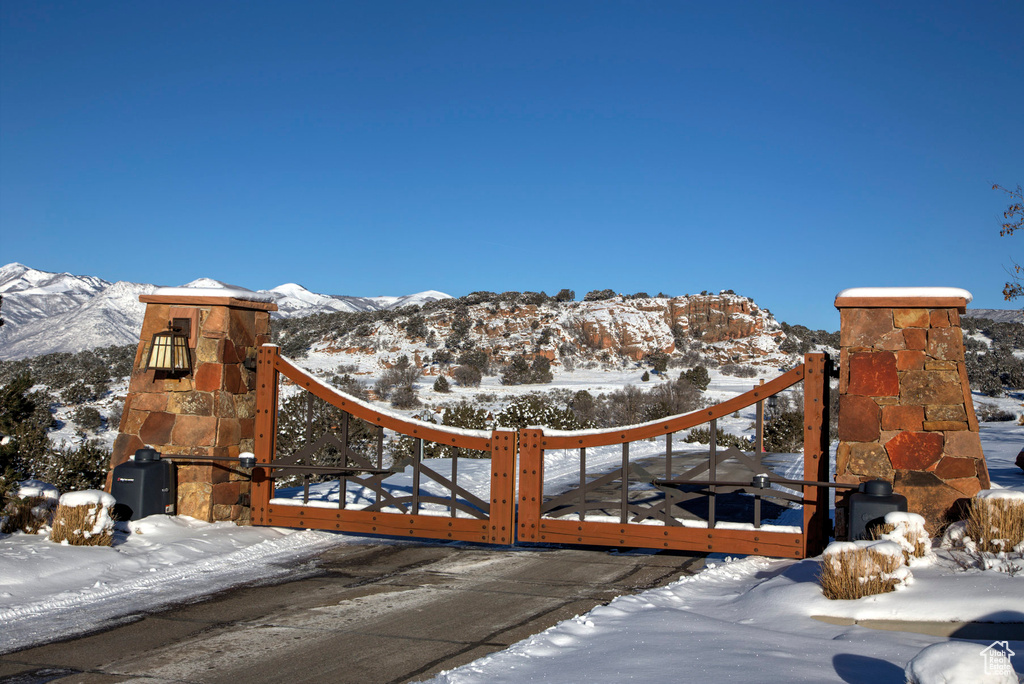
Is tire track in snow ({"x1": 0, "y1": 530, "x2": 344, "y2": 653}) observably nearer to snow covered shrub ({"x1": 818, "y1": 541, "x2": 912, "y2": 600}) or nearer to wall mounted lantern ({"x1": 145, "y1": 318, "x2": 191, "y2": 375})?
wall mounted lantern ({"x1": 145, "y1": 318, "x2": 191, "y2": 375})

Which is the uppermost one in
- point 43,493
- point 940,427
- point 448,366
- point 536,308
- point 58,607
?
point 536,308

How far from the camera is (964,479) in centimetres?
700

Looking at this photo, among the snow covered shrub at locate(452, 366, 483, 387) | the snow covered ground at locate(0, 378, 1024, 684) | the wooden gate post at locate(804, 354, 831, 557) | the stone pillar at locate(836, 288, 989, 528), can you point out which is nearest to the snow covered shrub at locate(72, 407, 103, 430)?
the snow covered shrub at locate(452, 366, 483, 387)

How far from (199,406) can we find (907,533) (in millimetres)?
7027

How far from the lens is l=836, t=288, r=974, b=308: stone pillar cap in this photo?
712 centimetres

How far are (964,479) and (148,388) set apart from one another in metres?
8.20

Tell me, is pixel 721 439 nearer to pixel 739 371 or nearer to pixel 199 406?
pixel 199 406

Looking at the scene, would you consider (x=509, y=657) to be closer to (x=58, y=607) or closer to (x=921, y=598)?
(x=921, y=598)

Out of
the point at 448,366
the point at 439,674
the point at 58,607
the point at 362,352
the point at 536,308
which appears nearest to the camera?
the point at 439,674

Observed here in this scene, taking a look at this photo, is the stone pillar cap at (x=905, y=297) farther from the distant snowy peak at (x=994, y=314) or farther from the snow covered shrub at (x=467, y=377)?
the distant snowy peak at (x=994, y=314)

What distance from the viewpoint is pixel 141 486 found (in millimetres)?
8258

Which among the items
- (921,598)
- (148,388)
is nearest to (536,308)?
(148,388)

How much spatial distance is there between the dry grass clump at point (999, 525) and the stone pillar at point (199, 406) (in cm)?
718

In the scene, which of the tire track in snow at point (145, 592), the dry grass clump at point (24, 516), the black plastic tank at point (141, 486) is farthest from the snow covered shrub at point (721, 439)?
the dry grass clump at point (24, 516)
